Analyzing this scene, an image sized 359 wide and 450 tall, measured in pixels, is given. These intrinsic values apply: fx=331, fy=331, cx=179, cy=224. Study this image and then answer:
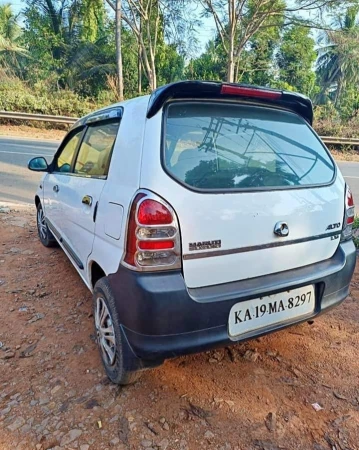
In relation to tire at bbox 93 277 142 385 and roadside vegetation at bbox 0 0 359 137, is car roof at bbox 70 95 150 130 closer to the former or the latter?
tire at bbox 93 277 142 385

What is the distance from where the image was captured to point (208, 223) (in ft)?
5.42

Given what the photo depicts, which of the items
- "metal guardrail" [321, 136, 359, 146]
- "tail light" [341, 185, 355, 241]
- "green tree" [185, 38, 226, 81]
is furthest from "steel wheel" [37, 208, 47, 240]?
"green tree" [185, 38, 226, 81]

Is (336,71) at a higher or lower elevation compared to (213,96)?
higher

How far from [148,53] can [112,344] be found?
81.1 ft

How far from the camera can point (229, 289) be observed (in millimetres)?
1738

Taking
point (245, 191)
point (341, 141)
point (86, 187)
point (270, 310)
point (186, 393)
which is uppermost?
point (245, 191)

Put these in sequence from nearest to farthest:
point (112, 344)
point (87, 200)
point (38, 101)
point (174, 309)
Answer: point (174, 309), point (112, 344), point (87, 200), point (38, 101)

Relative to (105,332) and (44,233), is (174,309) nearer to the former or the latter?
(105,332)

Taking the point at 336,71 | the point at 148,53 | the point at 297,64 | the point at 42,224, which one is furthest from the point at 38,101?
the point at 336,71

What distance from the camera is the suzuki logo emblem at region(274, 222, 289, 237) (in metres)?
1.83

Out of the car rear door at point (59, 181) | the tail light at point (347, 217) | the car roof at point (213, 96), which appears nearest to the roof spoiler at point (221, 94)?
the car roof at point (213, 96)

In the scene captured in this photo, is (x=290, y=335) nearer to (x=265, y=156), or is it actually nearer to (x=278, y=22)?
(x=265, y=156)

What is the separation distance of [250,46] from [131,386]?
24.4 m

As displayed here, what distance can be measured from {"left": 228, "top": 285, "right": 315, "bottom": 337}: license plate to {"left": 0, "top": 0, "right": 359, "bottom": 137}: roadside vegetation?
1588 cm
